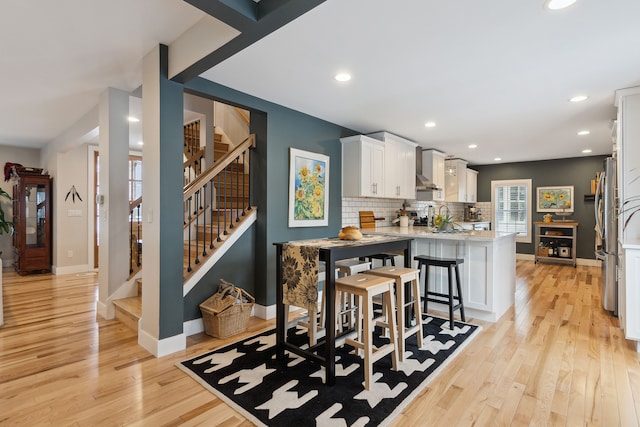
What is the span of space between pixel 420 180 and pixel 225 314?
4.09m

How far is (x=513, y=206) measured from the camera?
27.5ft

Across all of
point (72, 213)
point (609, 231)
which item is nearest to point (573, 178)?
point (609, 231)

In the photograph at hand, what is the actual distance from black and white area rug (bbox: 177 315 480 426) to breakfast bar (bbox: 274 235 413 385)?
0.13m

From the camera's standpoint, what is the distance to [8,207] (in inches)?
263

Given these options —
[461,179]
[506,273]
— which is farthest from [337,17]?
[461,179]

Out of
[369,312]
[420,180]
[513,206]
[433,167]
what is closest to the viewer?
[369,312]

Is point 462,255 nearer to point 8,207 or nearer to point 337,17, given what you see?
point 337,17

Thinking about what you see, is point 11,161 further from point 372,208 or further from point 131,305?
point 372,208

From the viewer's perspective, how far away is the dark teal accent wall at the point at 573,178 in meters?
7.32

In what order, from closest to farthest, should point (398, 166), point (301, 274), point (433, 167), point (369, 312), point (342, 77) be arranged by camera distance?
point (369, 312) → point (301, 274) → point (342, 77) → point (398, 166) → point (433, 167)

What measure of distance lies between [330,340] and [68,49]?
301 cm

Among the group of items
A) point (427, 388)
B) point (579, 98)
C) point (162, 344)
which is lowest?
point (427, 388)

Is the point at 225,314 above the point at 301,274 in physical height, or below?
below

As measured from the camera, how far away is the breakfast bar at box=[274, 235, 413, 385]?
91.4 inches
